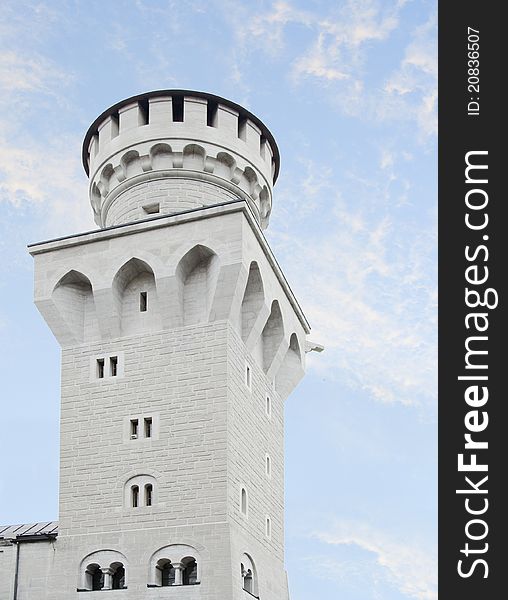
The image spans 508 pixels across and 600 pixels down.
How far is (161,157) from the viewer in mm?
29734

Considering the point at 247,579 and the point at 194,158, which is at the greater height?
the point at 194,158

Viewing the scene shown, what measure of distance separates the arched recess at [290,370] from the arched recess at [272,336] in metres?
1.17

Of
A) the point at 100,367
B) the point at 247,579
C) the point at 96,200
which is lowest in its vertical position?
the point at 247,579

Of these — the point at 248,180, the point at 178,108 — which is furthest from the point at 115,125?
the point at 248,180

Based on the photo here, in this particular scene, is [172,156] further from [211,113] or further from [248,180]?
[248,180]

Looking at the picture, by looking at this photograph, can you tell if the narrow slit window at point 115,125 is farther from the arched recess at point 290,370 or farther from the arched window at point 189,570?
the arched window at point 189,570

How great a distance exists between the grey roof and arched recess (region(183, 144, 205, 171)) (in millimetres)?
11183

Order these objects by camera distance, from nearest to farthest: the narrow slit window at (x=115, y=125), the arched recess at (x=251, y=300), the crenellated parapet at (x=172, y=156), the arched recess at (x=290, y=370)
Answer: the arched recess at (x=251, y=300), the crenellated parapet at (x=172, y=156), the arched recess at (x=290, y=370), the narrow slit window at (x=115, y=125)

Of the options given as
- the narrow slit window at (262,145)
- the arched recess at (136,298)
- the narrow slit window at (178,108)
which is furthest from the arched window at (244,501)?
the narrow slit window at (178,108)

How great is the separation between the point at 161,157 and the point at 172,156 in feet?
1.13

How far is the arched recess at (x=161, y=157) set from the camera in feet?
97.0

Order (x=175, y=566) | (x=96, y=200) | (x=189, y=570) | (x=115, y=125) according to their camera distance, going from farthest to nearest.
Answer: (x=96, y=200), (x=115, y=125), (x=189, y=570), (x=175, y=566)

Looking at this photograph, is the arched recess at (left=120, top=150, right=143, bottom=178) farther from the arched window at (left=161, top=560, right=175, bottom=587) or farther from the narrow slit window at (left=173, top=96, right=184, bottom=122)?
the arched window at (left=161, top=560, right=175, bottom=587)

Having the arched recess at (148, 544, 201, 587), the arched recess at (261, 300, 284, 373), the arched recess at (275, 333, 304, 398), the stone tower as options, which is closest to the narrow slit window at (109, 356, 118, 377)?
the stone tower
